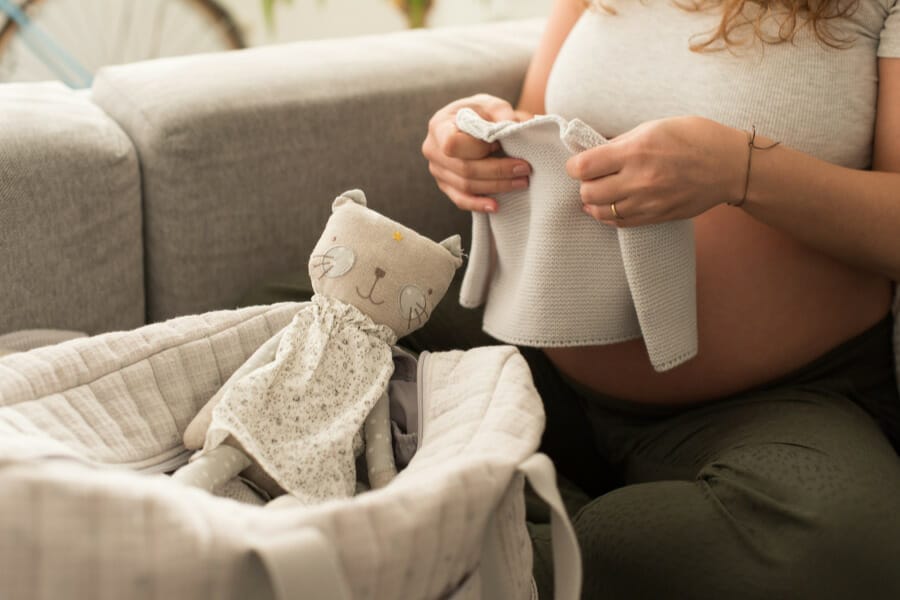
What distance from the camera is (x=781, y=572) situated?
711 millimetres

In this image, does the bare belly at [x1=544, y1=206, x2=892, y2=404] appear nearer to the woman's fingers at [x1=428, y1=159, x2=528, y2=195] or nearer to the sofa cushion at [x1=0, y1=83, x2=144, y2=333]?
the woman's fingers at [x1=428, y1=159, x2=528, y2=195]

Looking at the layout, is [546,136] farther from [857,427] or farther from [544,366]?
[857,427]

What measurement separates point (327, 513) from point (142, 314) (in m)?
0.67

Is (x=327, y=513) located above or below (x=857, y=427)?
above

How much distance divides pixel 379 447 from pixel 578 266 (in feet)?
0.93

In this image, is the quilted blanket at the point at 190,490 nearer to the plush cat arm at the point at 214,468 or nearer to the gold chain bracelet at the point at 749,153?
the plush cat arm at the point at 214,468

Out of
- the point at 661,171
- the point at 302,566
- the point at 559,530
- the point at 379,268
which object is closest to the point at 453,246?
the point at 379,268

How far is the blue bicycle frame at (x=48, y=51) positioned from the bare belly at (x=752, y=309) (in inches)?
56.9

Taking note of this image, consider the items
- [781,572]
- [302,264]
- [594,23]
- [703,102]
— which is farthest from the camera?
[302,264]

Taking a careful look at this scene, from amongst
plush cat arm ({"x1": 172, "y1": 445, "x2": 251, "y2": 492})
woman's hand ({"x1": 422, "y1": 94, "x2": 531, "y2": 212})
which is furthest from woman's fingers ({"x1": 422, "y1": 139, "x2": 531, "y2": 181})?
plush cat arm ({"x1": 172, "y1": 445, "x2": 251, "y2": 492})

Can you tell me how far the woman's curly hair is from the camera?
91 centimetres

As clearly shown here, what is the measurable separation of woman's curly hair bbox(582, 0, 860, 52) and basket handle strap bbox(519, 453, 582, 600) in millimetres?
547

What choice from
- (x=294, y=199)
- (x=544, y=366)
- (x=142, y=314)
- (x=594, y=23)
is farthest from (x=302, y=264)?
(x=594, y=23)

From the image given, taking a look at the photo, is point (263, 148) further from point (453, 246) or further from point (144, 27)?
point (144, 27)
